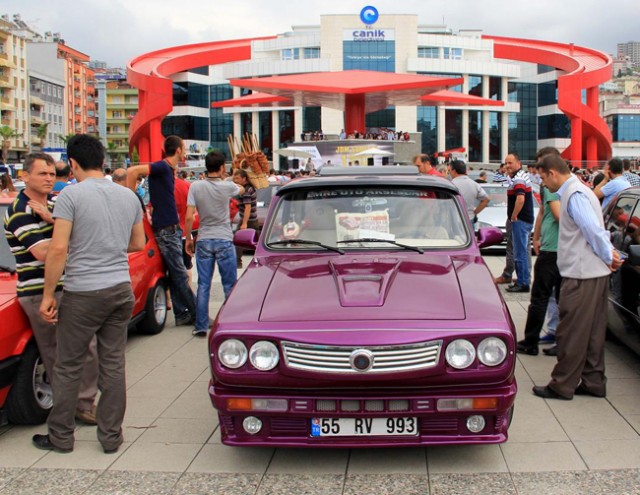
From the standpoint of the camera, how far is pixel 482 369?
377cm

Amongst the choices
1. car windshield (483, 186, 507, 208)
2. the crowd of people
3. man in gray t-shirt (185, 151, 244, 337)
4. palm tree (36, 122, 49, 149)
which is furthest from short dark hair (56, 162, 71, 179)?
palm tree (36, 122, 49, 149)

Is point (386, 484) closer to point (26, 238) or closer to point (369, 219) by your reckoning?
point (369, 219)

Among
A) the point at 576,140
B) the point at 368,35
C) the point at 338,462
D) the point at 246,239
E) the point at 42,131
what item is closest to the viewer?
the point at 338,462

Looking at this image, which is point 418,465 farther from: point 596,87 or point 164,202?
point 596,87

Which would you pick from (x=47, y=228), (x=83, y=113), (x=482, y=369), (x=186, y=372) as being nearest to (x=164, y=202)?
(x=186, y=372)

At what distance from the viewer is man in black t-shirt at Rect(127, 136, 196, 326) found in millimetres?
7488

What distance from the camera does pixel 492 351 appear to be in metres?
3.81

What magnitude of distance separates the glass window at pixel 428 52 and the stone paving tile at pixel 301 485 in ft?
253

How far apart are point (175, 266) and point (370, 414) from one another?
4.58m

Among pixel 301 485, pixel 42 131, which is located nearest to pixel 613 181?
pixel 301 485

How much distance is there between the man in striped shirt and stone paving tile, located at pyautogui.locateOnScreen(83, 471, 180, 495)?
108 centimetres

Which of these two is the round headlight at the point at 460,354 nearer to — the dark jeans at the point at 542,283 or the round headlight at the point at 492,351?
the round headlight at the point at 492,351

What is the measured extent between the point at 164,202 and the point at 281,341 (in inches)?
170

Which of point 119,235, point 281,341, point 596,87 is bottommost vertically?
point 281,341
